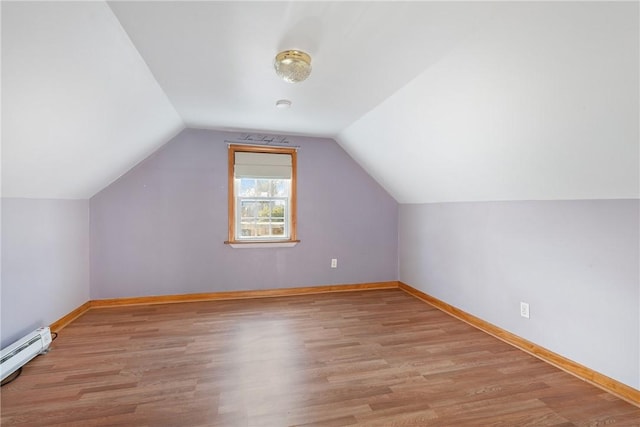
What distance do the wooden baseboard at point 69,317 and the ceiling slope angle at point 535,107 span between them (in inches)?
142

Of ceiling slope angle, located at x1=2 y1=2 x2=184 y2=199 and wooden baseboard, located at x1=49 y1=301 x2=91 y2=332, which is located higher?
ceiling slope angle, located at x1=2 y1=2 x2=184 y2=199

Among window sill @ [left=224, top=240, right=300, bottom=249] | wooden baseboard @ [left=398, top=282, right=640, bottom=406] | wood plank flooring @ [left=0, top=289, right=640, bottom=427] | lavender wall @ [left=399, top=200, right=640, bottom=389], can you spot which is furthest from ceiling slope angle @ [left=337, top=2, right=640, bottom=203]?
window sill @ [left=224, top=240, right=300, bottom=249]

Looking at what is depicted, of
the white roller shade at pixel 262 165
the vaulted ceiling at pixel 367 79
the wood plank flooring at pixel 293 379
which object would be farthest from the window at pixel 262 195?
the wood plank flooring at pixel 293 379

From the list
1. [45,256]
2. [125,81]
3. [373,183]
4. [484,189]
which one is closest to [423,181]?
[484,189]

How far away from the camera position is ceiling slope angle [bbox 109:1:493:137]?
5.03 ft

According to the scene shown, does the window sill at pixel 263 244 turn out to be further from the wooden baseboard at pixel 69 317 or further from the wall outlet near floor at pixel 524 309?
the wall outlet near floor at pixel 524 309

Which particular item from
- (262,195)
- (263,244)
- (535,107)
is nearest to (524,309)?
(535,107)

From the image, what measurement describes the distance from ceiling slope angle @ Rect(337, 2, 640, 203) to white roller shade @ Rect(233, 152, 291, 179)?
1.46 meters

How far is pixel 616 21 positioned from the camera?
1254 millimetres

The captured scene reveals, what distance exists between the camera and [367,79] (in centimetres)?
232

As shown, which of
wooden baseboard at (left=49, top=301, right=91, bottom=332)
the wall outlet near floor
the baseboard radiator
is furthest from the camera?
wooden baseboard at (left=49, top=301, right=91, bottom=332)

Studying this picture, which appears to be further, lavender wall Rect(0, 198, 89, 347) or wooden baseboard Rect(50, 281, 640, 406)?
lavender wall Rect(0, 198, 89, 347)

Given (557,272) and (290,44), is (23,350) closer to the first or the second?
(290,44)

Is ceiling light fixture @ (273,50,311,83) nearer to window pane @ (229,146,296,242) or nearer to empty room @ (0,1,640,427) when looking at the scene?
empty room @ (0,1,640,427)
